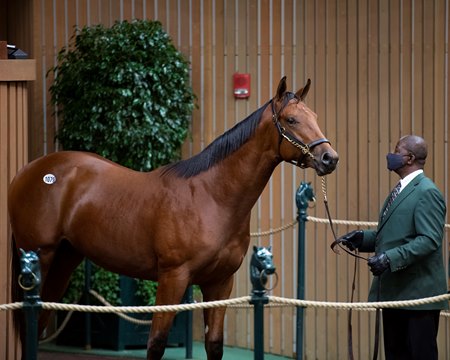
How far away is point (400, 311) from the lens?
16.8ft

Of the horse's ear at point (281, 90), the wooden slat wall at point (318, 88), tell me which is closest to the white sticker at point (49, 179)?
the horse's ear at point (281, 90)

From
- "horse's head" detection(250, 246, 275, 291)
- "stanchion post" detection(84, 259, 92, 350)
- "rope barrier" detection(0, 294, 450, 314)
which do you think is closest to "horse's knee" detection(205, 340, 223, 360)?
"rope barrier" detection(0, 294, 450, 314)

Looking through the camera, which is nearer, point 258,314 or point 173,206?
point 258,314

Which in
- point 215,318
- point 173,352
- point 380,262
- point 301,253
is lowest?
point 173,352

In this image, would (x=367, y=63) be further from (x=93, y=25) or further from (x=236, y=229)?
(x=236, y=229)

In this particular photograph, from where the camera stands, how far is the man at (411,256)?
4.95 meters

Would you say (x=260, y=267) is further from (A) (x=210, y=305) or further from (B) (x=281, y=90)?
(B) (x=281, y=90)

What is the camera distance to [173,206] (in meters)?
5.45

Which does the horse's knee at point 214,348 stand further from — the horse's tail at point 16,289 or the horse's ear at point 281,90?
the horse's ear at point 281,90

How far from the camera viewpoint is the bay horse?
533 centimetres

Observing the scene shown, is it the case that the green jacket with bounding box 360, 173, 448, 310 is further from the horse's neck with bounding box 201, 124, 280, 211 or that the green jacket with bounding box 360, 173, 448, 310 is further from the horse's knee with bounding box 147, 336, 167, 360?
the horse's knee with bounding box 147, 336, 167, 360

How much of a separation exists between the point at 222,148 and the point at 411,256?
1.13m

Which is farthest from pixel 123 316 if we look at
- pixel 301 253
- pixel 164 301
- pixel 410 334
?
pixel 410 334

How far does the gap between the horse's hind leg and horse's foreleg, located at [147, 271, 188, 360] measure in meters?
0.87
